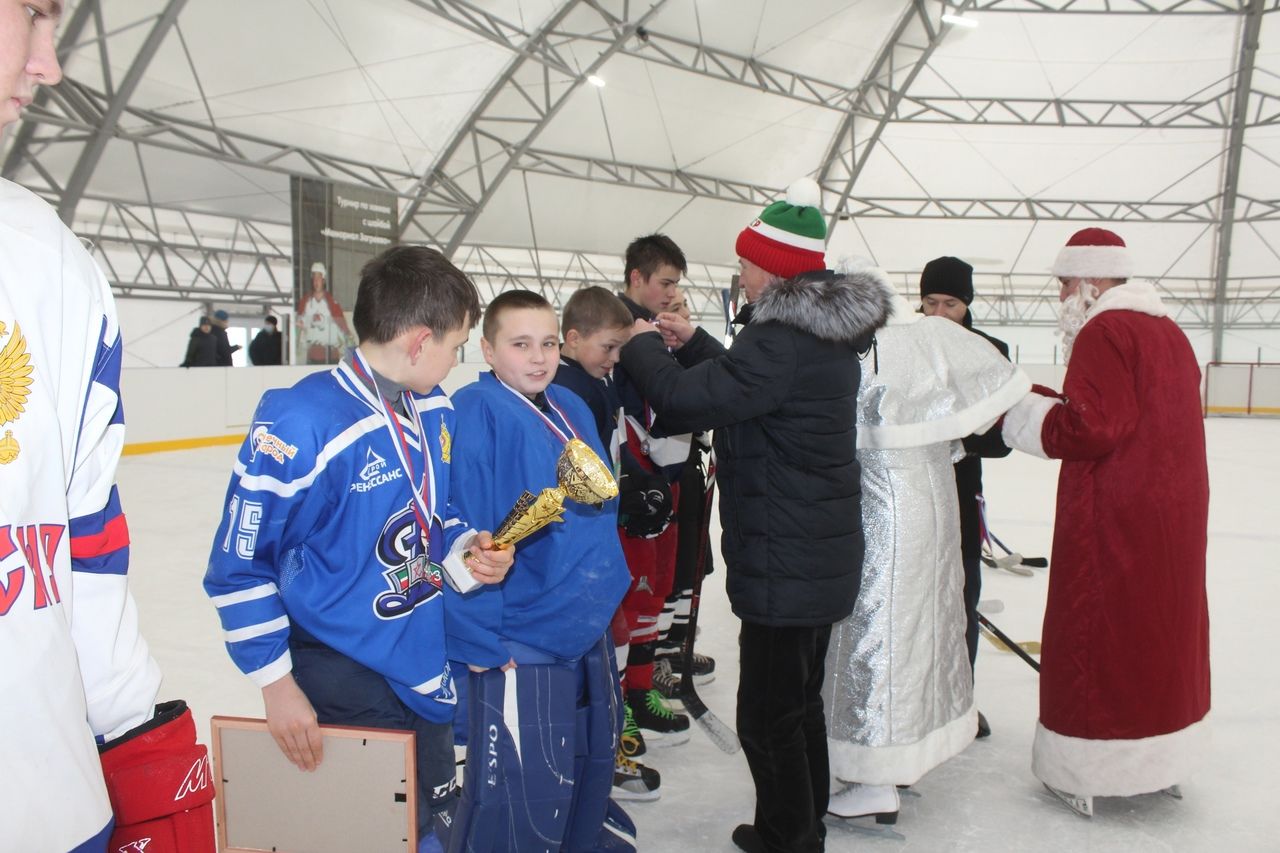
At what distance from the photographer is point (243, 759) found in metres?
1.28

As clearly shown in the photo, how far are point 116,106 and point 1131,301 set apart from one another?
9.09m

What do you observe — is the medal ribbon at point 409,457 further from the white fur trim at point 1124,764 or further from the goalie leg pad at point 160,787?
the white fur trim at point 1124,764

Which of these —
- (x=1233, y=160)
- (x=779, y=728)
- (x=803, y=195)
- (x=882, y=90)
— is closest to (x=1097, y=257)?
(x=803, y=195)

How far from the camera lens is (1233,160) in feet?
51.6

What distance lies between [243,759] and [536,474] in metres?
0.64

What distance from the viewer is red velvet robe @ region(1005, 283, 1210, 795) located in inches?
→ 84.1

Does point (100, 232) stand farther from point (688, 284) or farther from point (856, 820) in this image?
point (856, 820)

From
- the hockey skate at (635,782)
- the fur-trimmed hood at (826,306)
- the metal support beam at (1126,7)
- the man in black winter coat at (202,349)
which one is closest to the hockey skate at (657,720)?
the hockey skate at (635,782)

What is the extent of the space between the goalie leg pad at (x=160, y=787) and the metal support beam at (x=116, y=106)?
8774mm

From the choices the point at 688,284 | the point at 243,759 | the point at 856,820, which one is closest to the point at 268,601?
the point at 243,759

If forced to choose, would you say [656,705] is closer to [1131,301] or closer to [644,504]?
[644,504]

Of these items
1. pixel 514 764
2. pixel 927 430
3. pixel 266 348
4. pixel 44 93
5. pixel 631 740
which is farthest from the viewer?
pixel 266 348

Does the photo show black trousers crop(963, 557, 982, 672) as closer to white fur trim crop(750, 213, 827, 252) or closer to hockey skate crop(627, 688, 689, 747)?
hockey skate crop(627, 688, 689, 747)

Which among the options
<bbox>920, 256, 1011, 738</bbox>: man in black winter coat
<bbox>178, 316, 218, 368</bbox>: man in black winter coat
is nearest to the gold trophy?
<bbox>920, 256, 1011, 738</bbox>: man in black winter coat
